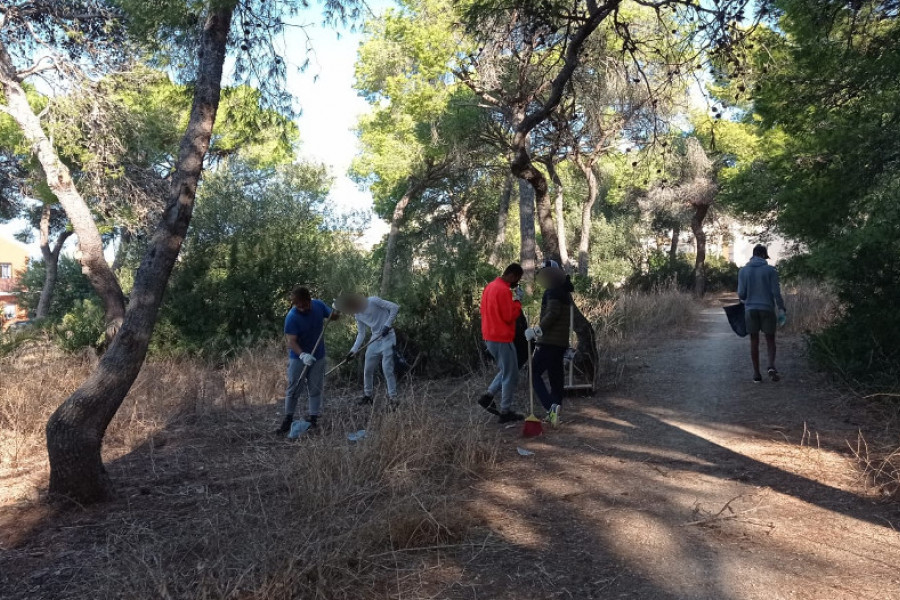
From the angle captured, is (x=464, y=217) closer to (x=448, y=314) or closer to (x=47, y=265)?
(x=47, y=265)

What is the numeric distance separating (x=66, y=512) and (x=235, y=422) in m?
2.96

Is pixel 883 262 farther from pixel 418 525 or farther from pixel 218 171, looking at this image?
pixel 218 171

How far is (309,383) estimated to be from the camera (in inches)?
296

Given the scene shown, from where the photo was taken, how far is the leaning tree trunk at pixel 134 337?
5273mm

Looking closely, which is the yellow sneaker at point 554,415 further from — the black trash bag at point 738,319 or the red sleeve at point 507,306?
the black trash bag at point 738,319

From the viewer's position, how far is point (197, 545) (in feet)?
13.9

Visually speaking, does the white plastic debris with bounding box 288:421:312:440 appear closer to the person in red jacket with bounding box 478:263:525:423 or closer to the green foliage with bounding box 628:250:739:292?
the person in red jacket with bounding box 478:263:525:423

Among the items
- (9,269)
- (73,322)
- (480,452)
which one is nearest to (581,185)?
(73,322)

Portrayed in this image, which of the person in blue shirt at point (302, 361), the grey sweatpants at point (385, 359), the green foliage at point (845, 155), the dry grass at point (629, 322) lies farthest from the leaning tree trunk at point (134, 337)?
the green foliage at point (845, 155)

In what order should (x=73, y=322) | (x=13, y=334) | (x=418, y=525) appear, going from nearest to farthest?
(x=418, y=525) → (x=13, y=334) → (x=73, y=322)

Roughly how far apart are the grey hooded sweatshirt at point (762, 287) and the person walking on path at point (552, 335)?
3011 millimetres

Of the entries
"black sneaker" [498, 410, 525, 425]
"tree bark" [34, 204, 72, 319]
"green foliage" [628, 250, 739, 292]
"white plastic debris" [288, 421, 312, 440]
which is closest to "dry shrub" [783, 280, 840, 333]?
"black sneaker" [498, 410, 525, 425]

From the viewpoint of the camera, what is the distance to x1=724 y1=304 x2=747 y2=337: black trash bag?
8883 mm

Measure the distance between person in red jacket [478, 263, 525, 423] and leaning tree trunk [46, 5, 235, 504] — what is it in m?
3.05
